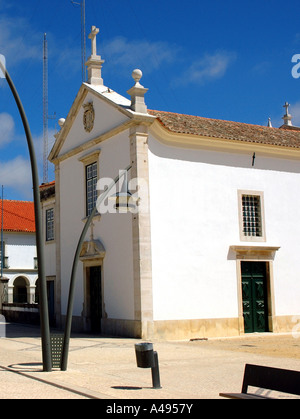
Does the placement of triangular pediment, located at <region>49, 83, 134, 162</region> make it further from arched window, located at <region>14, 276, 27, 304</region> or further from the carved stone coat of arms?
arched window, located at <region>14, 276, 27, 304</region>

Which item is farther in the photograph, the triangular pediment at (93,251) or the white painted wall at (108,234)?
the triangular pediment at (93,251)

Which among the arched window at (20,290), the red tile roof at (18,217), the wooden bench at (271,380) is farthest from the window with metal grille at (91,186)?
the arched window at (20,290)

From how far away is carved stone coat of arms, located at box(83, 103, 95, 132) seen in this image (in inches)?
793

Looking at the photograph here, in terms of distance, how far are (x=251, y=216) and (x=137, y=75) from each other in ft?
19.2

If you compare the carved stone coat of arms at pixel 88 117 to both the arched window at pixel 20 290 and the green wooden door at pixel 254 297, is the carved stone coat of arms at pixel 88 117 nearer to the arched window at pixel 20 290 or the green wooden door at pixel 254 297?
the green wooden door at pixel 254 297

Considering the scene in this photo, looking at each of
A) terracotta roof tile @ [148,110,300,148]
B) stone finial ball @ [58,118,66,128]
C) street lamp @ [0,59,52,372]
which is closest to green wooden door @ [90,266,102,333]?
terracotta roof tile @ [148,110,300,148]

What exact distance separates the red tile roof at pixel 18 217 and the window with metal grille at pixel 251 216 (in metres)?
26.3

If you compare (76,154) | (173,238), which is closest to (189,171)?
(173,238)

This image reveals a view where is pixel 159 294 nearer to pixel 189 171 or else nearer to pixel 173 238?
pixel 173 238

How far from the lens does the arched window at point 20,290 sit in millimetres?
42906

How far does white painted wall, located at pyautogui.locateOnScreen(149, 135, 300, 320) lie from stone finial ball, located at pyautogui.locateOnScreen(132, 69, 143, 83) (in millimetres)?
1853

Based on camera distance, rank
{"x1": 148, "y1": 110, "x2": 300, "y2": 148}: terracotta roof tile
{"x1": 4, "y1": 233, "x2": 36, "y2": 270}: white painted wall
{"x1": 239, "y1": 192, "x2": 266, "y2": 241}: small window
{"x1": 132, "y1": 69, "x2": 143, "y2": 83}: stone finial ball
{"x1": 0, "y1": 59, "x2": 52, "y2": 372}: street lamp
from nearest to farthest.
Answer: {"x1": 0, "y1": 59, "x2": 52, "y2": 372}: street lamp, {"x1": 132, "y1": 69, "x2": 143, "y2": 83}: stone finial ball, {"x1": 148, "y1": 110, "x2": 300, "y2": 148}: terracotta roof tile, {"x1": 239, "y1": 192, "x2": 266, "y2": 241}: small window, {"x1": 4, "y1": 233, "x2": 36, "y2": 270}: white painted wall

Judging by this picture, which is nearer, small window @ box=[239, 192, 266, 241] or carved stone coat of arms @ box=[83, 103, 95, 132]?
small window @ box=[239, 192, 266, 241]

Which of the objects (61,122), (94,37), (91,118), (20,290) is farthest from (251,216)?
(20,290)
